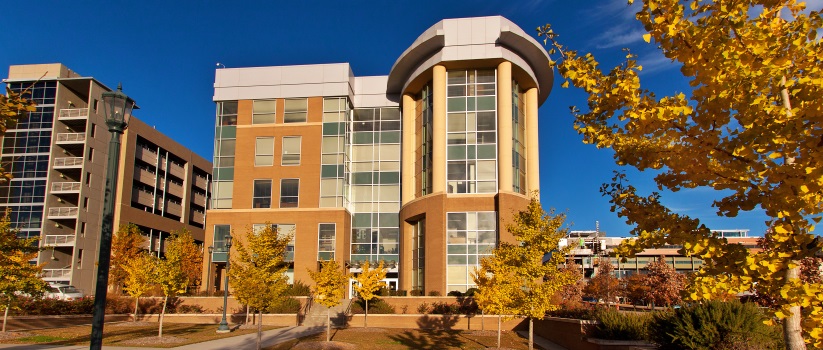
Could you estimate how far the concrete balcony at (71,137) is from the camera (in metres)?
54.0

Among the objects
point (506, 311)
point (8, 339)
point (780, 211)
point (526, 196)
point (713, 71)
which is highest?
point (526, 196)

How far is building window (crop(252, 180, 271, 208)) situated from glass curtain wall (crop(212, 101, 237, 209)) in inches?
87.8

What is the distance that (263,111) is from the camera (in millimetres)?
50750

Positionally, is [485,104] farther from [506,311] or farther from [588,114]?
[588,114]

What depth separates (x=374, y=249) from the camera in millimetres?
48938

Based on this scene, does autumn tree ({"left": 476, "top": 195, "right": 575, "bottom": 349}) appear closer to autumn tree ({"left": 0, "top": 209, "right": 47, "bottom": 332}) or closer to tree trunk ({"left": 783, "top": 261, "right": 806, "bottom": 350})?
tree trunk ({"left": 783, "top": 261, "right": 806, "bottom": 350})

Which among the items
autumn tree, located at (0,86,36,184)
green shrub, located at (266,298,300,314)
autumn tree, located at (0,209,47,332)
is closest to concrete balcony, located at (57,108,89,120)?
green shrub, located at (266,298,300,314)

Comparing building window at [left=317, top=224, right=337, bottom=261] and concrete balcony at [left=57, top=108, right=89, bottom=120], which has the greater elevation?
concrete balcony at [left=57, top=108, right=89, bottom=120]

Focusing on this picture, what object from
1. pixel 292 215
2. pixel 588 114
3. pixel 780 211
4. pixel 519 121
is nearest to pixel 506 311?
pixel 588 114

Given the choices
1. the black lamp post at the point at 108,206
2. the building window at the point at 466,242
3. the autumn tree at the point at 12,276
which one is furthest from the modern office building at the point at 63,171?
the black lamp post at the point at 108,206

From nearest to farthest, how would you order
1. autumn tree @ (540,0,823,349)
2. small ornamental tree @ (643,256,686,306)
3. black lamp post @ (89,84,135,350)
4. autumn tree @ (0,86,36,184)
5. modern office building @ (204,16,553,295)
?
autumn tree @ (540,0,823,349), black lamp post @ (89,84,135,350), autumn tree @ (0,86,36,184), modern office building @ (204,16,553,295), small ornamental tree @ (643,256,686,306)

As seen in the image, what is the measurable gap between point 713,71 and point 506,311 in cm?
1516

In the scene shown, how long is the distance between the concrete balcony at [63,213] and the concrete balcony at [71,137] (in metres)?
6.30

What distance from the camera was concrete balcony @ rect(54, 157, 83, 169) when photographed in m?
53.5
